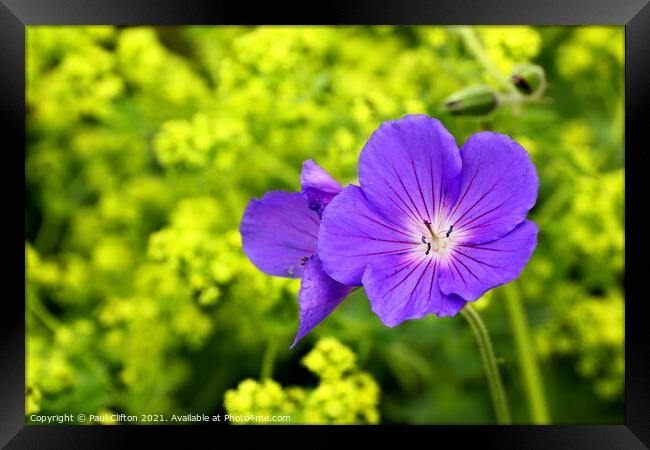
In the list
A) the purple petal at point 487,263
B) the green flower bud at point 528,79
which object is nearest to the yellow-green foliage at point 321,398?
the purple petal at point 487,263

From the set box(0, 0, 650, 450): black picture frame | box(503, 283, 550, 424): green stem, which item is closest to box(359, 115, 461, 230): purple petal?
box(0, 0, 650, 450): black picture frame

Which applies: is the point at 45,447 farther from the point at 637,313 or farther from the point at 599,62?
the point at 599,62

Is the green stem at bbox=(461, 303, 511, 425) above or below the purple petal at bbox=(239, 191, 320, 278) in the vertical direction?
below

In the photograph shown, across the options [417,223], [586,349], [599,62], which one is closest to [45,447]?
[417,223]

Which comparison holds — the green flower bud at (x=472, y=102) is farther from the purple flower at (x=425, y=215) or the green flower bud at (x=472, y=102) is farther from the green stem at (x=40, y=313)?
the green stem at (x=40, y=313)

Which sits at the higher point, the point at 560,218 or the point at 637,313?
the point at 560,218

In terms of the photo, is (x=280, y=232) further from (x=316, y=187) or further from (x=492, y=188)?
(x=492, y=188)

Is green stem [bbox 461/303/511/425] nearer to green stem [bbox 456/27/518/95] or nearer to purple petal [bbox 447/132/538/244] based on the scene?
purple petal [bbox 447/132/538/244]
